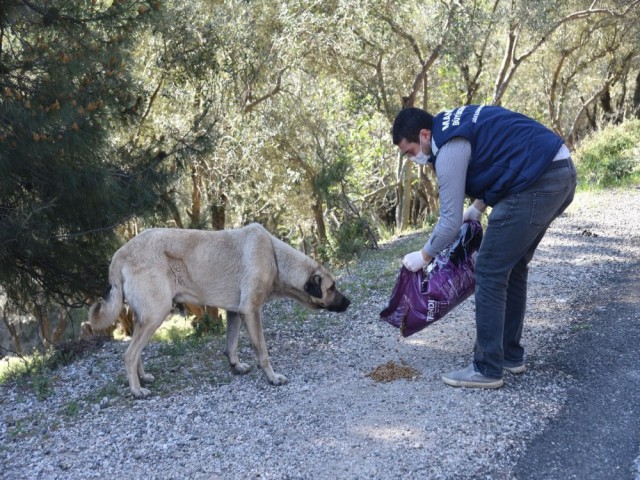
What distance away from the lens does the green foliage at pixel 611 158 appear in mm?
15453

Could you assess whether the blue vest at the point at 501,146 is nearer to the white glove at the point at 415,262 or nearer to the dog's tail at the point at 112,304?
the white glove at the point at 415,262

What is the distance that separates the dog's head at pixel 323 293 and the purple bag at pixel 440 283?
1.19 metres

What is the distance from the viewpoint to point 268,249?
22.4 feet

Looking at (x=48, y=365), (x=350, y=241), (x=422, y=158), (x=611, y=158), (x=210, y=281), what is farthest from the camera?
(x=611, y=158)

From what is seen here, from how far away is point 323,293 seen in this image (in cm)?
690

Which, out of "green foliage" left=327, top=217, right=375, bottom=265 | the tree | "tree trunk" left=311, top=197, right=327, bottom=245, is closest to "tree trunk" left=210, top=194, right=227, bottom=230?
"tree trunk" left=311, top=197, right=327, bottom=245

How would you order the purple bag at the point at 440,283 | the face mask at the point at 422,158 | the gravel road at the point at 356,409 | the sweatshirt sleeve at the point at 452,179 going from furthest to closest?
the purple bag at the point at 440,283 → the face mask at the point at 422,158 → the sweatshirt sleeve at the point at 452,179 → the gravel road at the point at 356,409

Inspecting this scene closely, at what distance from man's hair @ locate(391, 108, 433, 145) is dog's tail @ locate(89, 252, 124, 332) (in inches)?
115

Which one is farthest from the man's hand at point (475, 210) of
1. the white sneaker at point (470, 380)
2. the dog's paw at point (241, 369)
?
the dog's paw at point (241, 369)

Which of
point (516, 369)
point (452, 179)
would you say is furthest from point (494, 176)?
point (516, 369)

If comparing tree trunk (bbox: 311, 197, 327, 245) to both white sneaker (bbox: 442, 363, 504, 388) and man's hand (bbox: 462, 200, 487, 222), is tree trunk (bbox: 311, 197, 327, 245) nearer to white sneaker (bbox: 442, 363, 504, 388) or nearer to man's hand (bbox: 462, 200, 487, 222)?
man's hand (bbox: 462, 200, 487, 222)

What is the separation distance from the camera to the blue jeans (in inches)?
198

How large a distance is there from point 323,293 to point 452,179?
7.82 feet

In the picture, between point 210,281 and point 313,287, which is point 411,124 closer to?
point 313,287
